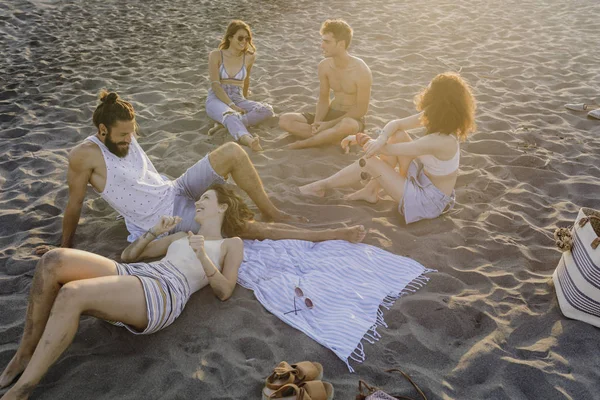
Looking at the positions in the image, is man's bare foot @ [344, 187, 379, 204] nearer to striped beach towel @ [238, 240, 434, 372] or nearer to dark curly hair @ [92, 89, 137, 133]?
striped beach towel @ [238, 240, 434, 372]

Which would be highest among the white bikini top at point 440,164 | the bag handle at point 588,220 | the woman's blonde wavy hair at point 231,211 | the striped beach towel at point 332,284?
the bag handle at point 588,220

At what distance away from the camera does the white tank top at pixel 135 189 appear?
3484 millimetres

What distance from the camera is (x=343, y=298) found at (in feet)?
10.5

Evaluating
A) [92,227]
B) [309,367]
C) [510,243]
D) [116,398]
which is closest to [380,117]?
[510,243]

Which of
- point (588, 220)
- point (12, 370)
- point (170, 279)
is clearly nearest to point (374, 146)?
point (588, 220)

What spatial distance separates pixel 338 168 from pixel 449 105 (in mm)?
1502

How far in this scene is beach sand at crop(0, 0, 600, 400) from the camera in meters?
2.75

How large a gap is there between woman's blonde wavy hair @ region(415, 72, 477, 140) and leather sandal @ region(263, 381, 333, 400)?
229 centimetres

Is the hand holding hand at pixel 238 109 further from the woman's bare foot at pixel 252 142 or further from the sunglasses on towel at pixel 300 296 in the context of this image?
the sunglasses on towel at pixel 300 296

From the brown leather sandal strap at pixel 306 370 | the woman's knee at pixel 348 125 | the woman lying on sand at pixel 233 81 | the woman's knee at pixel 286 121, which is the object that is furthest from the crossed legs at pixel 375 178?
the brown leather sandal strap at pixel 306 370

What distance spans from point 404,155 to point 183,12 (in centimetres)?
803

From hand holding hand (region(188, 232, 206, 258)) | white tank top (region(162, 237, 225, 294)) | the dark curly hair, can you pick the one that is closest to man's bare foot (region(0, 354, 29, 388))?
white tank top (region(162, 237, 225, 294))

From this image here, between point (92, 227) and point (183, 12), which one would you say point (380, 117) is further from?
point (183, 12)

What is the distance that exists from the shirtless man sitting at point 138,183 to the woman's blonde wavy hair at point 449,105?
3.57 ft
